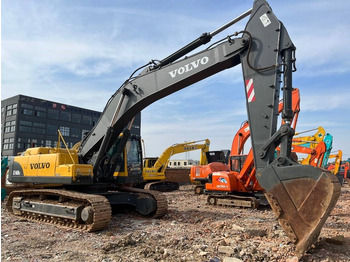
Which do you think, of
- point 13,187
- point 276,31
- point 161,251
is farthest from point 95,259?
point 13,187

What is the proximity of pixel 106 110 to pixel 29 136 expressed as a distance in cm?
4961

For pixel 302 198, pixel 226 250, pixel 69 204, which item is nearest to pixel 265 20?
pixel 302 198

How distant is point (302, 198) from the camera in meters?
4.22

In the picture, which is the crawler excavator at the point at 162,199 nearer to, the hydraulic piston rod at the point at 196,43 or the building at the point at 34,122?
the hydraulic piston rod at the point at 196,43

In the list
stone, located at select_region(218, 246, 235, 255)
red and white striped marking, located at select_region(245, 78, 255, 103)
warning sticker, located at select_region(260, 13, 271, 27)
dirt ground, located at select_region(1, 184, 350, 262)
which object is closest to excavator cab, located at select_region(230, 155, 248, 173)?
dirt ground, located at select_region(1, 184, 350, 262)

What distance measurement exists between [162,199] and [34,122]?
166ft

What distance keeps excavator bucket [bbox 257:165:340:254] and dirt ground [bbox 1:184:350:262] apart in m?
0.41

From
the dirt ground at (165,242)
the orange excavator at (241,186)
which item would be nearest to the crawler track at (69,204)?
the dirt ground at (165,242)

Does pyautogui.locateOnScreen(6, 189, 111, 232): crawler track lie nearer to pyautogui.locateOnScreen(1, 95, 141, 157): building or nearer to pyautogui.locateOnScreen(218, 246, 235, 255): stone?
pyautogui.locateOnScreen(218, 246, 235, 255): stone

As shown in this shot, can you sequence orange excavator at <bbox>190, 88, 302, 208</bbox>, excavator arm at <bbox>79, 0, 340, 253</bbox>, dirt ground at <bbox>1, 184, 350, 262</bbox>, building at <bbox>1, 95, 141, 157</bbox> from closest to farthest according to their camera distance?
excavator arm at <bbox>79, 0, 340, 253</bbox> < dirt ground at <bbox>1, 184, 350, 262</bbox> < orange excavator at <bbox>190, 88, 302, 208</bbox> < building at <bbox>1, 95, 141, 157</bbox>

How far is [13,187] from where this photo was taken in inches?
405

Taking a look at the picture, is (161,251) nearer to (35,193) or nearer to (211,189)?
(35,193)

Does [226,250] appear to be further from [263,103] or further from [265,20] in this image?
[265,20]

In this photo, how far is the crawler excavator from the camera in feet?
14.0
